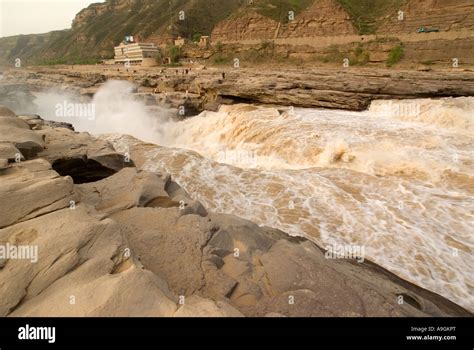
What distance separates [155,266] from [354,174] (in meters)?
7.20

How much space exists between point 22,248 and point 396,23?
39.8 metres

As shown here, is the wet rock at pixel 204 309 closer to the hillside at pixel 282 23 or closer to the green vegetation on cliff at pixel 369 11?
the hillside at pixel 282 23

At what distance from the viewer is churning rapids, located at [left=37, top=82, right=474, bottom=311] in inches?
232

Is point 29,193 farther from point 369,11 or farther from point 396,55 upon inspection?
point 369,11

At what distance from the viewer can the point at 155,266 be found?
354 centimetres

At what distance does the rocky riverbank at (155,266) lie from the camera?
2705mm

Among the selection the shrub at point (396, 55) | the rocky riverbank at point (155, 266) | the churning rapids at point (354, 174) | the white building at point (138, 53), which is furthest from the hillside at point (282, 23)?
the rocky riverbank at point (155, 266)

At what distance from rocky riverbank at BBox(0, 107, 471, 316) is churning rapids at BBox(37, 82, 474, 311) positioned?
1399mm

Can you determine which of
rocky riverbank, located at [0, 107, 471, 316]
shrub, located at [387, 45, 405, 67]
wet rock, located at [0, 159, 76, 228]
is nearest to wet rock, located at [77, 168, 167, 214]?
rocky riverbank, located at [0, 107, 471, 316]

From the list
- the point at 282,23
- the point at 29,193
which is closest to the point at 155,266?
the point at 29,193

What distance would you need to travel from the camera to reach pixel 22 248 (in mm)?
3145

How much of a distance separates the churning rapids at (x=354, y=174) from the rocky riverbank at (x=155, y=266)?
140 cm

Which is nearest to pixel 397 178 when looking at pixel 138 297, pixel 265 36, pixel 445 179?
pixel 445 179
